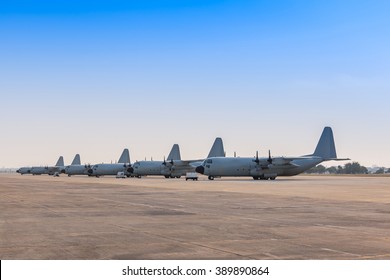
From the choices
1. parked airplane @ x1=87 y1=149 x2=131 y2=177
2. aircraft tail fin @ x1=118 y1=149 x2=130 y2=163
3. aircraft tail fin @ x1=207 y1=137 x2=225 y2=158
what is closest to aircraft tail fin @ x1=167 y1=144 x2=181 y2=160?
parked airplane @ x1=87 y1=149 x2=131 y2=177

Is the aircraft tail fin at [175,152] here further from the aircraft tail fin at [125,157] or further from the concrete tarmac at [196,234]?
the concrete tarmac at [196,234]

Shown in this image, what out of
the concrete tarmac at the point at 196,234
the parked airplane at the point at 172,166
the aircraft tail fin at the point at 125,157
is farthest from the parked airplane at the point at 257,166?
the aircraft tail fin at the point at 125,157

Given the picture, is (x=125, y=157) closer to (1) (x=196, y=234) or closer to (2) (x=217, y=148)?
(2) (x=217, y=148)

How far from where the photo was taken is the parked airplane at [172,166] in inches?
4294

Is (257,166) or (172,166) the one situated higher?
(172,166)

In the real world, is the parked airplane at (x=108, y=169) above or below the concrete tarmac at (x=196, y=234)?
above

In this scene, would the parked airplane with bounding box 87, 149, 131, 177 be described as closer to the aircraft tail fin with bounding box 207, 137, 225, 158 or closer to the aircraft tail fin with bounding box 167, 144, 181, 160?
the aircraft tail fin with bounding box 167, 144, 181, 160

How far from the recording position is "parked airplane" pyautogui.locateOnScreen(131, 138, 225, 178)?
4294 inches

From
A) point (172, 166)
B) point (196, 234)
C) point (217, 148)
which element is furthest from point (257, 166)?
point (196, 234)

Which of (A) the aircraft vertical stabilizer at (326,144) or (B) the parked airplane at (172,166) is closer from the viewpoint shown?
(A) the aircraft vertical stabilizer at (326,144)

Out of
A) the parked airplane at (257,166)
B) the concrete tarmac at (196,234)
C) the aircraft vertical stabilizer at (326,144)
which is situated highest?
the aircraft vertical stabilizer at (326,144)

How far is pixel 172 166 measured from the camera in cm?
10994
